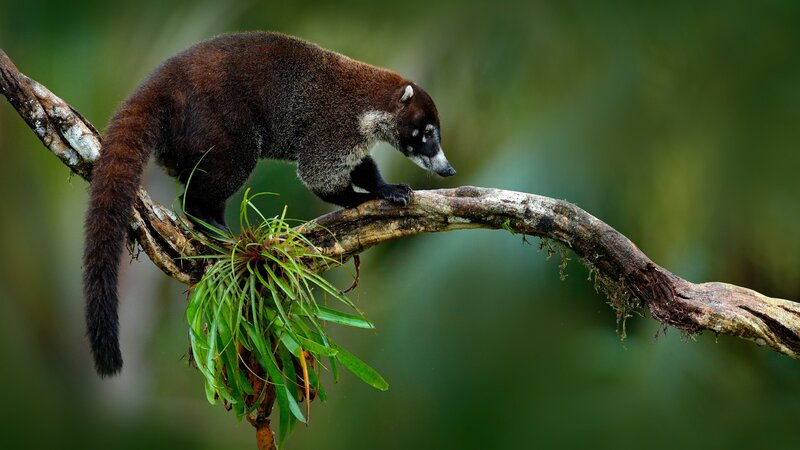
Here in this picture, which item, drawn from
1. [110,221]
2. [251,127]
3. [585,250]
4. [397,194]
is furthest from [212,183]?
[585,250]

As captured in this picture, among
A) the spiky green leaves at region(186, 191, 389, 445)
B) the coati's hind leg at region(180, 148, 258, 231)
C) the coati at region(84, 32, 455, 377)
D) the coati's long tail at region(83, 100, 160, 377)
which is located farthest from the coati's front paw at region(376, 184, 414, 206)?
the coati's long tail at region(83, 100, 160, 377)

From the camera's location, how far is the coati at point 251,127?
138 inches

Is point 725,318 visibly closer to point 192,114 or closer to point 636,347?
point 636,347

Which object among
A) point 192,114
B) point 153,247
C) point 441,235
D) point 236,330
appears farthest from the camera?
point 441,235

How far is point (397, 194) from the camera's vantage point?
13.1ft

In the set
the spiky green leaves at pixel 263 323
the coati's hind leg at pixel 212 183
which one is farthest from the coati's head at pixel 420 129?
the spiky green leaves at pixel 263 323

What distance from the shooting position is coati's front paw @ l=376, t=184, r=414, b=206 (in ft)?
13.0

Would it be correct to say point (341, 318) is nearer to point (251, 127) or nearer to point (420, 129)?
point (251, 127)

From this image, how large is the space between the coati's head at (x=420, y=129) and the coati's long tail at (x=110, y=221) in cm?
148

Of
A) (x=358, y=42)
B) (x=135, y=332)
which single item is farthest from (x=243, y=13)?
(x=135, y=332)

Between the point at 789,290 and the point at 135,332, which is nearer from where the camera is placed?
the point at 789,290

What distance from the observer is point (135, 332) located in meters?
6.18

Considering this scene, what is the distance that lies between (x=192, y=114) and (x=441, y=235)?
246cm

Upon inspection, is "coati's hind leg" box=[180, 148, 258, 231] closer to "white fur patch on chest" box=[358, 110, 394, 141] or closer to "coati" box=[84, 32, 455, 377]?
"coati" box=[84, 32, 455, 377]
